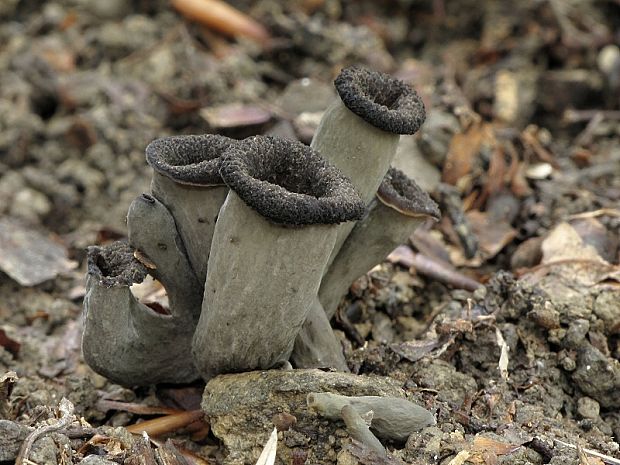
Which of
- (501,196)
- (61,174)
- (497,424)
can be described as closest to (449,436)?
(497,424)

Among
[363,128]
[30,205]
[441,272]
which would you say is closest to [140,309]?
[363,128]

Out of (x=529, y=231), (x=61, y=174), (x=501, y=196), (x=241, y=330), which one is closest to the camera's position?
(x=241, y=330)

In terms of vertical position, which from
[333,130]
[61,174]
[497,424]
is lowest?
[61,174]

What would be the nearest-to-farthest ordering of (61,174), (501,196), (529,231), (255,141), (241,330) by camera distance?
(255,141), (241,330), (529,231), (501,196), (61,174)

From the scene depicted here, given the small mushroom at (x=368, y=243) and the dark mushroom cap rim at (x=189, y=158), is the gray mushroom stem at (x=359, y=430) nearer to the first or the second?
the small mushroom at (x=368, y=243)

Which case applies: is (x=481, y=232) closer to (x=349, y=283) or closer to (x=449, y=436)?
(x=349, y=283)

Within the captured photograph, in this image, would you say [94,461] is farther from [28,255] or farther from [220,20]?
[220,20]

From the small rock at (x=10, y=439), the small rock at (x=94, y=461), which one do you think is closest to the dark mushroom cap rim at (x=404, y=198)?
the small rock at (x=94, y=461)
